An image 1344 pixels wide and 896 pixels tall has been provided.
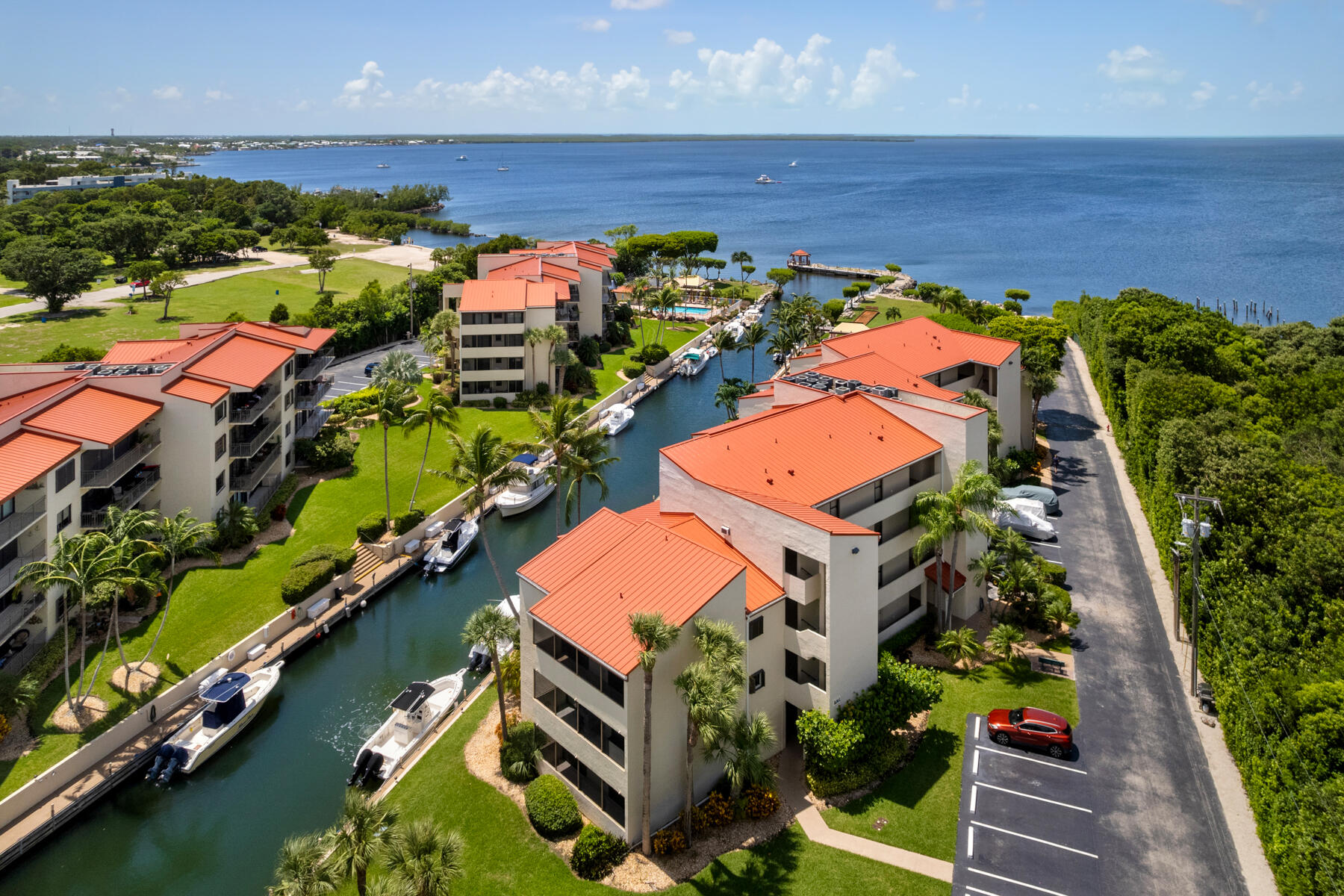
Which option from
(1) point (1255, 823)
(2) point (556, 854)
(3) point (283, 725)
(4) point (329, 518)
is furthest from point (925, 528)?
(4) point (329, 518)

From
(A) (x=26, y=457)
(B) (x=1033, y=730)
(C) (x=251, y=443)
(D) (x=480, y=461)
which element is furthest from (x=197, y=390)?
(B) (x=1033, y=730)

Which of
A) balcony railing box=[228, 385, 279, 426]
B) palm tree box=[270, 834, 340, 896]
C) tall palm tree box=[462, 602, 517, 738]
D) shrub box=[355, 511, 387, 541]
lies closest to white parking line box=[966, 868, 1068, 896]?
tall palm tree box=[462, 602, 517, 738]

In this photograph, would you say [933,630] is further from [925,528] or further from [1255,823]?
[1255,823]

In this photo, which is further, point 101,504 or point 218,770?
point 101,504

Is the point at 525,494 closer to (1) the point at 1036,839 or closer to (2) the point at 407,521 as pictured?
(2) the point at 407,521

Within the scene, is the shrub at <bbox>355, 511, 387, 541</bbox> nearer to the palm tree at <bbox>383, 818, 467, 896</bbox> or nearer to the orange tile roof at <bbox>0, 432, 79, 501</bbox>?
the orange tile roof at <bbox>0, 432, 79, 501</bbox>

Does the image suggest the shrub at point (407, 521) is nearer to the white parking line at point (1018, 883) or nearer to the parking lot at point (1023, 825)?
the parking lot at point (1023, 825)
